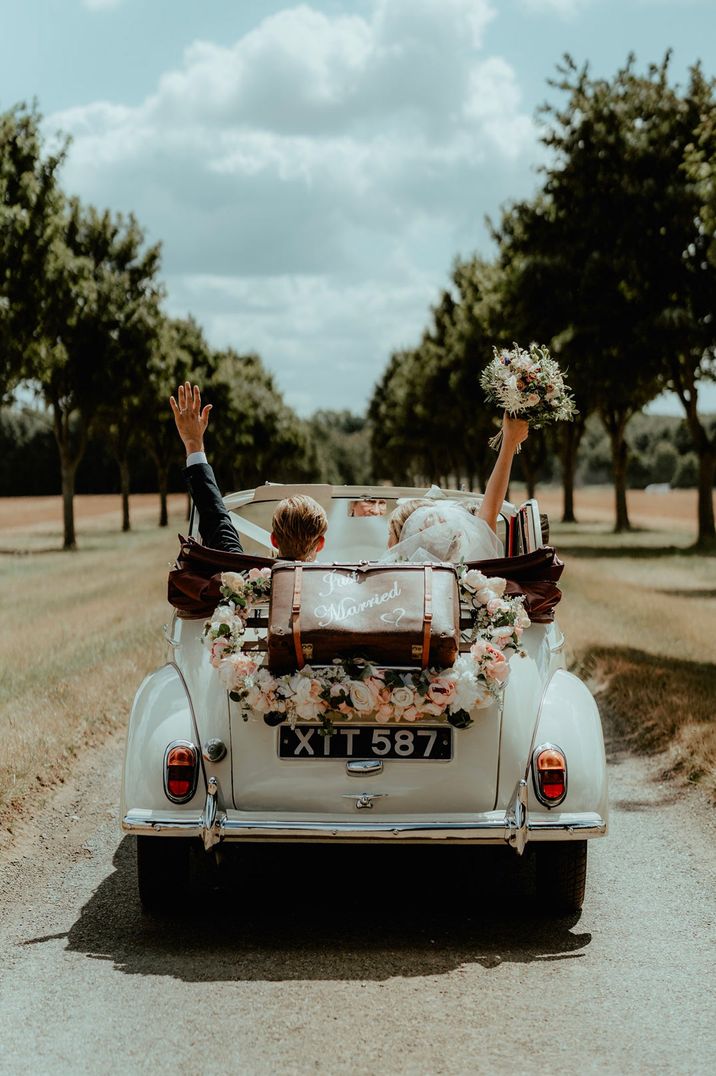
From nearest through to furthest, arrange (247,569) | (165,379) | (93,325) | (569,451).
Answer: (247,569) → (93,325) → (165,379) → (569,451)

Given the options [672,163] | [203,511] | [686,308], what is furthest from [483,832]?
[672,163]

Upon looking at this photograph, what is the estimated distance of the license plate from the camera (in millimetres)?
4469

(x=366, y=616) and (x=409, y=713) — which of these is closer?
(x=366, y=616)

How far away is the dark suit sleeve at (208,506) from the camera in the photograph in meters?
5.17

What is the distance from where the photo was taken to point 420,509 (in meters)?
5.09

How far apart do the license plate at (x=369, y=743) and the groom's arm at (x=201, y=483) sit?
994 mm

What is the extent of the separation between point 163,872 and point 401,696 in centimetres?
121

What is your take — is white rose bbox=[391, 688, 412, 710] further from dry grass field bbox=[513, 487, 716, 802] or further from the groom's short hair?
dry grass field bbox=[513, 487, 716, 802]

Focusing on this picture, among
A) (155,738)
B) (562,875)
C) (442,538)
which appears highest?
(442,538)

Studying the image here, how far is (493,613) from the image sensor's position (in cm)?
461

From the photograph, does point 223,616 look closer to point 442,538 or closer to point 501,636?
point 442,538

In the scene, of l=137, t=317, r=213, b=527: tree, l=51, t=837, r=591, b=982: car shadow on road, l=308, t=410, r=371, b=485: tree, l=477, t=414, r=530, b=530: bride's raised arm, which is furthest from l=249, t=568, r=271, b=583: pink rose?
l=308, t=410, r=371, b=485: tree

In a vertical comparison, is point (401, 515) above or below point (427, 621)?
above

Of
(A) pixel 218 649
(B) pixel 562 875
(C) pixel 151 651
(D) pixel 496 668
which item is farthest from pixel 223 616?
(C) pixel 151 651
